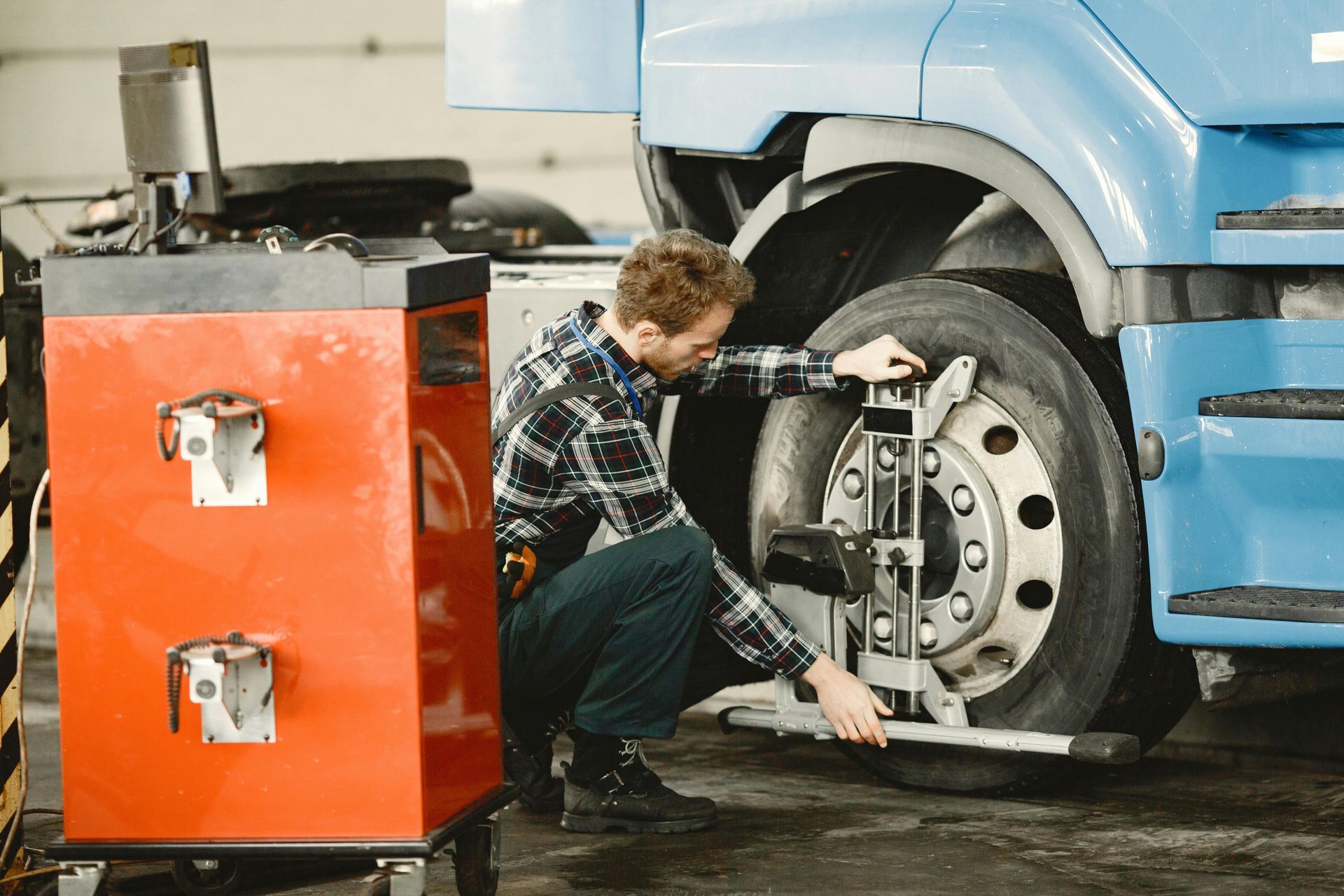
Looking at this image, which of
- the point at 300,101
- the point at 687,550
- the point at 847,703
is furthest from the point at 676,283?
the point at 300,101

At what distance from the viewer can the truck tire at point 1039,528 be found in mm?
3146

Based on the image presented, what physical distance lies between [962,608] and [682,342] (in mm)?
776

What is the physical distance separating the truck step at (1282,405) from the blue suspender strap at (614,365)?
3.66 feet

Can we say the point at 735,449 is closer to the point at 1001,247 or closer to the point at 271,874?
the point at 1001,247

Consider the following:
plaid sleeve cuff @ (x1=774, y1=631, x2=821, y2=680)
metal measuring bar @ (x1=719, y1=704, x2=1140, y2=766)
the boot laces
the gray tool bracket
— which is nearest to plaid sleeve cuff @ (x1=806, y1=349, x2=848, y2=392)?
plaid sleeve cuff @ (x1=774, y1=631, x2=821, y2=680)

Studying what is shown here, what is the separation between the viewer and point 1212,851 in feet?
10.1

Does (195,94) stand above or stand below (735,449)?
above

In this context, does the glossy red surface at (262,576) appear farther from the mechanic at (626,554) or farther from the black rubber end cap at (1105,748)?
the black rubber end cap at (1105,748)

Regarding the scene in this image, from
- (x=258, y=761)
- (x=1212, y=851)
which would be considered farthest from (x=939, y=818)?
(x=258, y=761)

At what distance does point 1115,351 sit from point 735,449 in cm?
104

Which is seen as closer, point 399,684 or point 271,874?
point 399,684

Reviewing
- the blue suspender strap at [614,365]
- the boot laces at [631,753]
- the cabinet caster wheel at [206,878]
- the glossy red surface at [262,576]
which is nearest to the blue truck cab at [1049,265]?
the blue suspender strap at [614,365]

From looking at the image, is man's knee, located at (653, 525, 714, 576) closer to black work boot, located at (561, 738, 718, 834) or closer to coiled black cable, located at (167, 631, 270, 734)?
Answer: black work boot, located at (561, 738, 718, 834)

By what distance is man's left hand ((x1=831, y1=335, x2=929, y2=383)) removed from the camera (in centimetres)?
339
